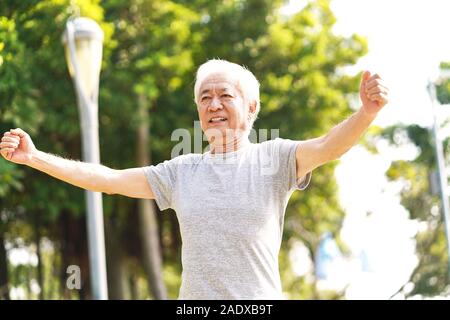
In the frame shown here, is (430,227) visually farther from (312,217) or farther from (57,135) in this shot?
(57,135)

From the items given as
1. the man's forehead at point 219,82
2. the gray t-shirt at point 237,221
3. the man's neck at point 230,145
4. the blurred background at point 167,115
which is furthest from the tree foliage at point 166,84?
the gray t-shirt at point 237,221

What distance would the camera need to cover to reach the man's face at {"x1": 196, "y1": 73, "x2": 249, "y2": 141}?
270cm

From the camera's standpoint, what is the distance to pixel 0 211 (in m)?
14.4

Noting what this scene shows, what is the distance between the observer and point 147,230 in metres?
15.0

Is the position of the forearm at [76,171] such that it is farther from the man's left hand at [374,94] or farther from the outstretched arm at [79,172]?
the man's left hand at [374,94]

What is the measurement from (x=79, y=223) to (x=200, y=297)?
46.7 ft

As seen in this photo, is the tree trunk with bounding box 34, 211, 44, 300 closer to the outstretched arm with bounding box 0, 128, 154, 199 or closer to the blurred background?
the blurred background

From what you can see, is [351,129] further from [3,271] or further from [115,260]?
[115,260]

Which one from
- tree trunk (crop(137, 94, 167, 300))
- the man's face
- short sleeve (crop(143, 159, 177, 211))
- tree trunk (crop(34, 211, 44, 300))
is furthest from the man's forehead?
tree trunk (crop(34, 211, 44, 300))

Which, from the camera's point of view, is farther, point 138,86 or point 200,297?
point 138,86

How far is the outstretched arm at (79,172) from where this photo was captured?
2781mm

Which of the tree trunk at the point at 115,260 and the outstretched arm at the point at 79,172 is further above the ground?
the tree trunk at the point at 115,260

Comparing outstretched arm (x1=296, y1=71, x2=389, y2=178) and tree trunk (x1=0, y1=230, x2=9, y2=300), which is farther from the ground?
tree trunk (x1=0, y1=230, x2=9, y2=300)
